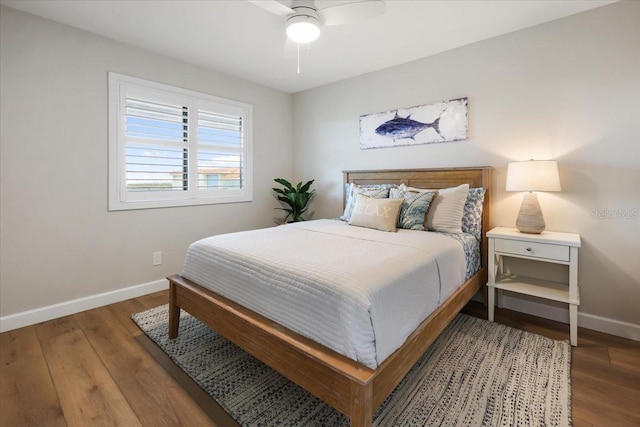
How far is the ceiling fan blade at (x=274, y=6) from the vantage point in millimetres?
1801

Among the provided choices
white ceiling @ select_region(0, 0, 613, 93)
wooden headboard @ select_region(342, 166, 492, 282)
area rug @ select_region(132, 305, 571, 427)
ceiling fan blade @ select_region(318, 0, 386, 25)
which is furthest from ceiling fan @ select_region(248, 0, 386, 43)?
area rug @ select_region(132, 305, 571, 427)

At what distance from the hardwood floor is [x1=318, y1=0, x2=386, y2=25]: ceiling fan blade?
2.41 metres

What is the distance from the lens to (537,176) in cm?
227

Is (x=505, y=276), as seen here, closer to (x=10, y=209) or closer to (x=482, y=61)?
(x=482, y=61)

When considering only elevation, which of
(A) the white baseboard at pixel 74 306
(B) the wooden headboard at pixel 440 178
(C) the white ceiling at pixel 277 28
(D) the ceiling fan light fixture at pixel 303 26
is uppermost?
(C) the white ceiling at pixel 277 28

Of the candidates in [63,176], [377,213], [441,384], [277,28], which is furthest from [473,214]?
[63,176]

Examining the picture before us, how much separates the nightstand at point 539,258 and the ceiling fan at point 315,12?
1.92 meters

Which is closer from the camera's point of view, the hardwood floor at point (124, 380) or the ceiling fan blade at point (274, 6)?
the hardwood floor at point (124, 380)

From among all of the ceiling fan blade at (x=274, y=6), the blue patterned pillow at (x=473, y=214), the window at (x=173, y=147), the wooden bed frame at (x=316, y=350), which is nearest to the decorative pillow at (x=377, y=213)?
the blue patterned pillow at (x=473, y=214)

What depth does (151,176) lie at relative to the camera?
3107 millimetres

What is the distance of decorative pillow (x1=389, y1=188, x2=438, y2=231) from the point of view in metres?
2.60

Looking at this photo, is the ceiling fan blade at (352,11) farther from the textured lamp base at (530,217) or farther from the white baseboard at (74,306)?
the white baseboard at (74,306)

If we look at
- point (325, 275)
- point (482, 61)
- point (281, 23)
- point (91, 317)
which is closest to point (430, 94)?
point (482, 61)

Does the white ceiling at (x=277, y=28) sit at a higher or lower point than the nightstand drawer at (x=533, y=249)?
higher
